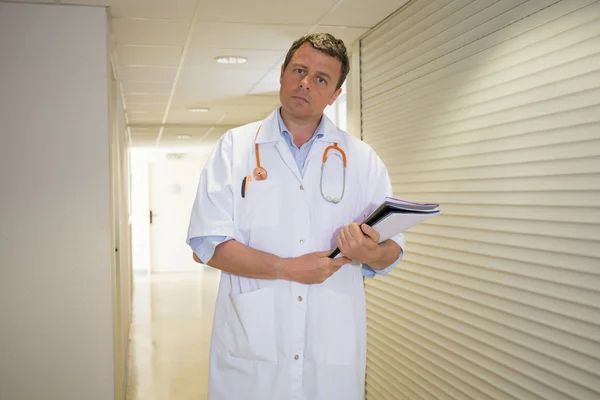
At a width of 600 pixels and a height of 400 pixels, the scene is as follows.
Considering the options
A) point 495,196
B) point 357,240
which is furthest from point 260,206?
point 495,196

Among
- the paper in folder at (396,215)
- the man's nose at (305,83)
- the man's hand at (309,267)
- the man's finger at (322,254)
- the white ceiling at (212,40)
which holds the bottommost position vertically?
the man's hand at (309,267)

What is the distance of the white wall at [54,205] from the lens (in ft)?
9.33

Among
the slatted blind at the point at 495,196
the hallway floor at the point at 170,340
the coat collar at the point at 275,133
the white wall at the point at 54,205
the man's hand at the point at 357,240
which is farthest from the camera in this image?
the hallway floor at the point at 170,340

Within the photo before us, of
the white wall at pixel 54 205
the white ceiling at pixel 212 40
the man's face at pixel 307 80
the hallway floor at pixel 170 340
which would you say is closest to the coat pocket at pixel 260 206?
the man's face at pixel 307 80

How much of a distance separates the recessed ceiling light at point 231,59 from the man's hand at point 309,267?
A: 305cm

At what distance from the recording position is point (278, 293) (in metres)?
1.59

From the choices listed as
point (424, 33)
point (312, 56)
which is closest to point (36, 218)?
point (312, 56)

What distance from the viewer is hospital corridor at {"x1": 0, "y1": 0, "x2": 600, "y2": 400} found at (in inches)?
62.9

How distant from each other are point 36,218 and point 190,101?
345 centimetres

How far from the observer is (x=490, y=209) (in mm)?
2279

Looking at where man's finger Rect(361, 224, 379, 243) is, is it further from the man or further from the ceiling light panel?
the ceiling light panel

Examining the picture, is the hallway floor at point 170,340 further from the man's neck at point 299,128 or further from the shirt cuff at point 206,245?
the man's neck at point 299,128

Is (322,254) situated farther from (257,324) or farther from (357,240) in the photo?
(257,324)

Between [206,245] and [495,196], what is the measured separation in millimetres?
1252
